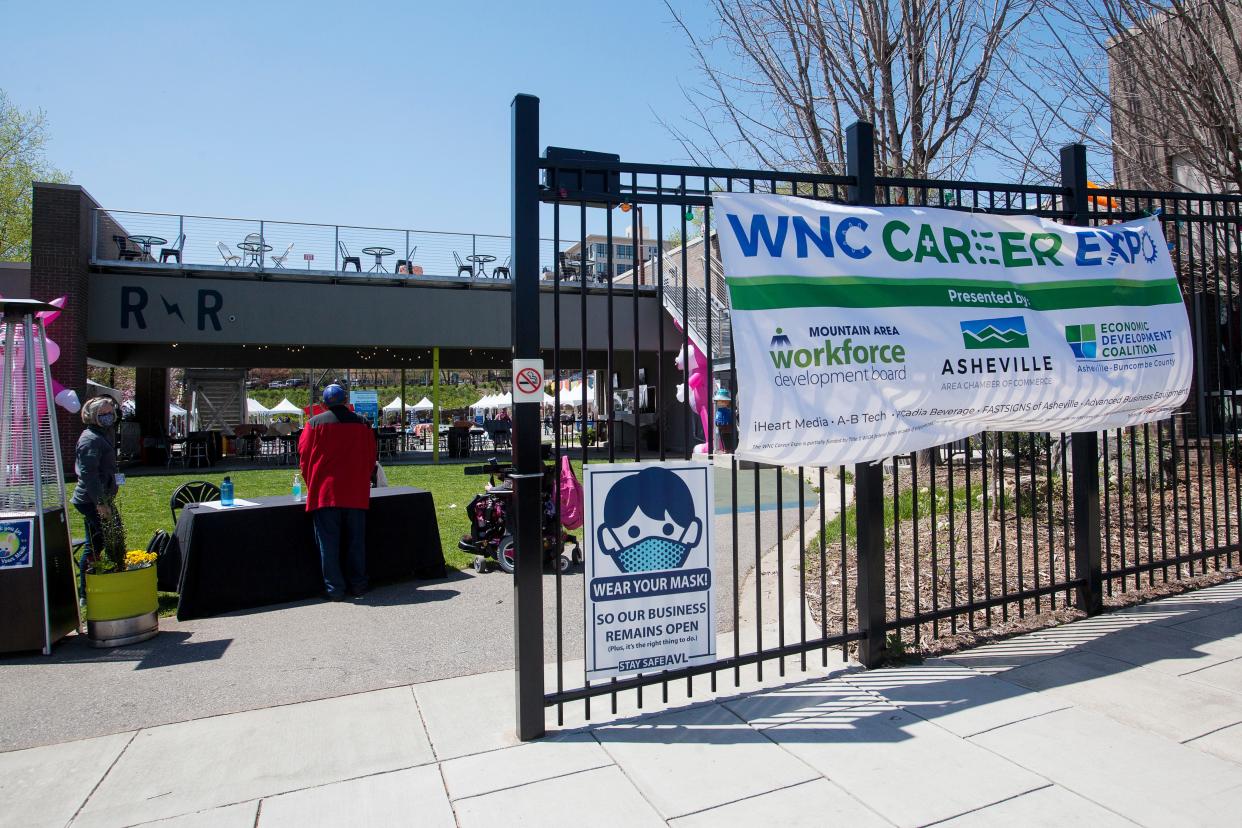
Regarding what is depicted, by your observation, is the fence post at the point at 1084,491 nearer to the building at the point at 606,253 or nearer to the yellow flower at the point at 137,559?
the building at the point at 606,253

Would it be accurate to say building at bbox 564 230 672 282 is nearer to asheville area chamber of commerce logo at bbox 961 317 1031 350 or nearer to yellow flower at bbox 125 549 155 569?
asheville area chamber of commerce logo at bbox 961 317 1031 350

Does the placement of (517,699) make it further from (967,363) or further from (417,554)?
(417,554)

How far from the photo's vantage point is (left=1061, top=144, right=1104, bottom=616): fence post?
5.01m

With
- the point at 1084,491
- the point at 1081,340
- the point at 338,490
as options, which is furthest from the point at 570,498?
the point at 1081,340

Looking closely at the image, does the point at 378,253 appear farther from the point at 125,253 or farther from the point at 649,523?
the point at 649,523

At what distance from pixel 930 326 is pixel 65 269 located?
71.6 ft

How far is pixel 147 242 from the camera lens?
2106 centimetres

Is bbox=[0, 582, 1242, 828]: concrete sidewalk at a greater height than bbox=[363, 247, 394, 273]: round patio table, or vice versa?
bbox=[363, 247, 394, 273]: round patio table

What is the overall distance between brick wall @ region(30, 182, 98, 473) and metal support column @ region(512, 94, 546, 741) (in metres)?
19.6

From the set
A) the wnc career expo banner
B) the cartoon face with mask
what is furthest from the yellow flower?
the wnc career expo banner

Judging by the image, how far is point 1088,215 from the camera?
5125mm

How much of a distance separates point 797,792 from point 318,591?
199 inches

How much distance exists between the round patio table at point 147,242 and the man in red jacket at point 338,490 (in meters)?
18.1

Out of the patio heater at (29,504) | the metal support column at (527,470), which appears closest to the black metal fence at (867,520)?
the metal support column at (527,470)
